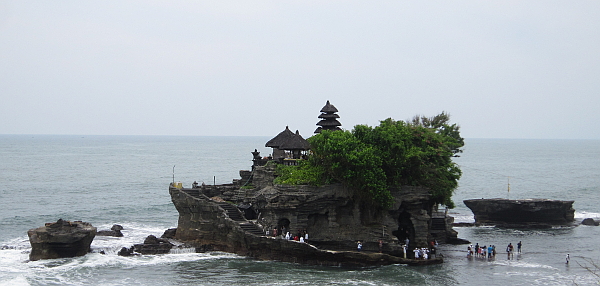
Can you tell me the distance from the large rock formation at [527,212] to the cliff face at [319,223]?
17.9 meters

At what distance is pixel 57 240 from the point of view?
4866cm

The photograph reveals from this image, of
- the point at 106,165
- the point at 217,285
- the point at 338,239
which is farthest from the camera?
the point at 106,165

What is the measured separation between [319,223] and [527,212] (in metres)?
26.9

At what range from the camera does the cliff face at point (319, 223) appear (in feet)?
158

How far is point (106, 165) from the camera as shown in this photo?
154 meters

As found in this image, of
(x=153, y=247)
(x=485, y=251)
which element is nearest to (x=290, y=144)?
(x=153, y=247)

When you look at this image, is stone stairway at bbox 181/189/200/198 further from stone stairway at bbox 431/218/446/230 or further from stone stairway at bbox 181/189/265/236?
stone stairway at bbox 431/218/446/230

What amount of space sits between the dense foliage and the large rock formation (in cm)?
1576

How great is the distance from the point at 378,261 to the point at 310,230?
5.79 metres

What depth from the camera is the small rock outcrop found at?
48.6 m

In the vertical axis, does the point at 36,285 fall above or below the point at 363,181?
below

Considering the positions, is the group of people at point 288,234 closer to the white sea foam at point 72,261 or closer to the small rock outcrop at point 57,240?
the white sea foam at point 72,261

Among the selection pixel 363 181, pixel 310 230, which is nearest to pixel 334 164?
pixel 363 181

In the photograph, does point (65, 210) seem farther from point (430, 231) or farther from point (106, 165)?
point (106, 165)
